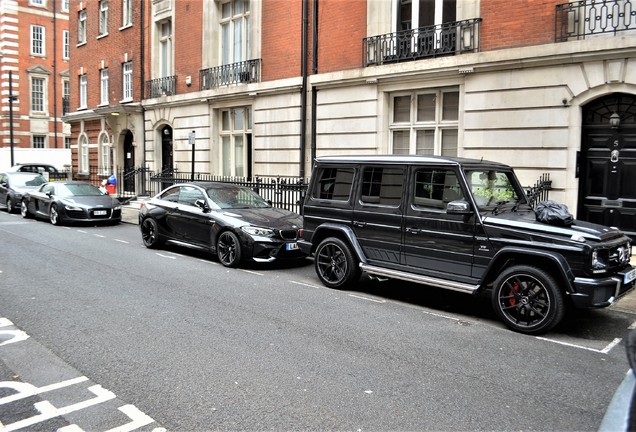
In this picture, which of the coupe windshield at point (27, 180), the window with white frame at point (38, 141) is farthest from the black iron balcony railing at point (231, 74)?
the window with white frame at point (38, 141)

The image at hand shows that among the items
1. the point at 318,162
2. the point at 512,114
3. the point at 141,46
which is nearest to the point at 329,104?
the point at 512,114

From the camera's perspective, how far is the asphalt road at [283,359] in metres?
4.11

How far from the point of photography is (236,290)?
8414 millimetres

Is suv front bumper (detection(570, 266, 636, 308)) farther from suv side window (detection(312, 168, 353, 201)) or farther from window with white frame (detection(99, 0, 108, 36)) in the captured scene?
window with white frame (detection(99, 0, 108, 36))

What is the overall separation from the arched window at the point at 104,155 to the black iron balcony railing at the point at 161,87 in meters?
5.20

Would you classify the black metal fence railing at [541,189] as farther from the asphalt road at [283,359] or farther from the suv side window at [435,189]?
the suv side window at [435,189]

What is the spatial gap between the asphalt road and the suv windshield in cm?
153

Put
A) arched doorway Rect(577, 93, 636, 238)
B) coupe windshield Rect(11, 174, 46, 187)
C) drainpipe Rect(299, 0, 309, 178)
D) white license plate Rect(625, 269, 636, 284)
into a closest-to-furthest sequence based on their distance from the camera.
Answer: white license plate Rect(625, 269, 636, 284) → arched doorway Rect(577, 93, 636, 238) → drainpipe Rect(299, 0, 309, 178) → coupe windshield Rect(11, 174, 46, 187)

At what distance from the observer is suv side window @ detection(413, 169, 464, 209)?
7.30m

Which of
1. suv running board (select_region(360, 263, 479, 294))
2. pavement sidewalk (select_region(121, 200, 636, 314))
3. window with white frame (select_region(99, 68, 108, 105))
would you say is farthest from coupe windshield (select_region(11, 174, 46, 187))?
suv running board (select_region(360, 263, 479, 294))

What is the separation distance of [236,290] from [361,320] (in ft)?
7.93

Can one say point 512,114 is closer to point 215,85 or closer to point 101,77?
point 215,85

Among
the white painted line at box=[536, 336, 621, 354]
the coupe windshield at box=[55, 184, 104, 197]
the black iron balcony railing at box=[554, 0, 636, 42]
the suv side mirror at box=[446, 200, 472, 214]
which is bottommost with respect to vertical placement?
the white painted line at box=[536, 336, 621, 354]

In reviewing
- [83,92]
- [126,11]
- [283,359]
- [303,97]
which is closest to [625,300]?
[283,359]
